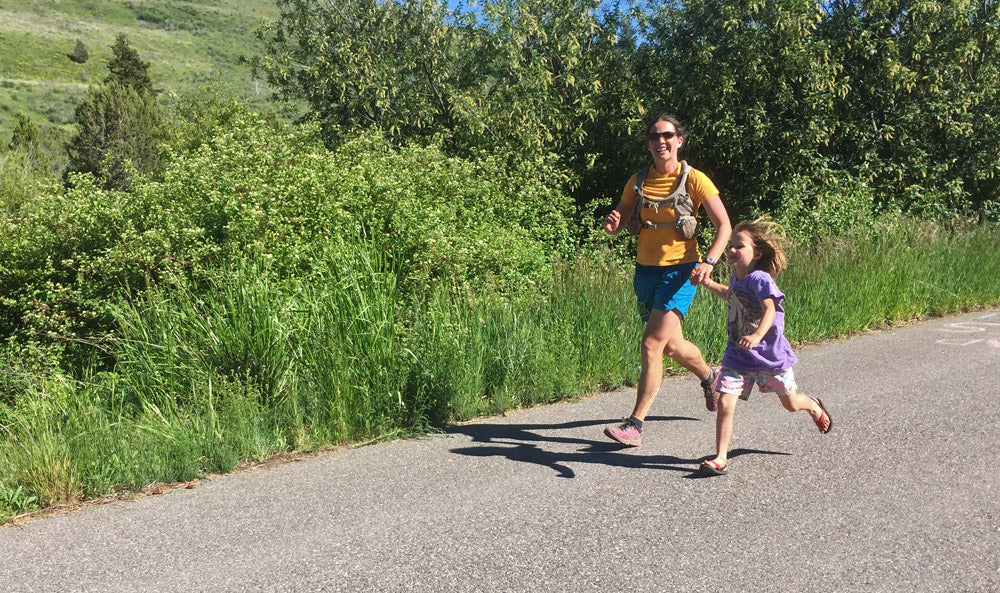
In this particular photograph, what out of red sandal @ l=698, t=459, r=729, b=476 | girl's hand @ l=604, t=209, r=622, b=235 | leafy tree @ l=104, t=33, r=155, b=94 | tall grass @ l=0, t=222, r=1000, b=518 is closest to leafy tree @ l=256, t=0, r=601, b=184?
tall grass @ l=0, t=222, r=1000, b=518

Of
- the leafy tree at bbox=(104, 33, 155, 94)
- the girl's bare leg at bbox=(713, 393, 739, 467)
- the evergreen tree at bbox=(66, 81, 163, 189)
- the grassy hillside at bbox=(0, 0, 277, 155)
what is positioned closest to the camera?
the girl's bare leg at bbox=(713, 393, 739, 467)

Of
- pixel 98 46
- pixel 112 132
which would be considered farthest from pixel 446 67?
pixel 98 46

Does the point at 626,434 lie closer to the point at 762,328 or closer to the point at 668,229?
the point at 762,328

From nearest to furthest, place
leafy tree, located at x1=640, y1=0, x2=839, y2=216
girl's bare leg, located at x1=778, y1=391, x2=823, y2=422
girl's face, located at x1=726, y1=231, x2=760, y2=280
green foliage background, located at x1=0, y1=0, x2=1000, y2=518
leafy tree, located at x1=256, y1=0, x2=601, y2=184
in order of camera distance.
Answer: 1. girl's face, located at x1=726, y1=231, x2=760, y2=280
2. girl's bare leg, located at x1=778, y1=391, x2=823, y2=422
3. green foliage background, located at x1=0, y1=0, x2=1000, y2=518
4. leafy tree, located at x1=640, y1=0, x2=839, y2=216
5. leafy tree, located at x1=256, y1=0, x2=601, y2=184

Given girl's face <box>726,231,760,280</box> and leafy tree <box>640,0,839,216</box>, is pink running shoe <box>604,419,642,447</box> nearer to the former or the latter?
girl's face <box>726,231,760,280</box>

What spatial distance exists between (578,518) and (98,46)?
10445 cm

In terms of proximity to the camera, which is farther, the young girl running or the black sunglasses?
the black sunglasses

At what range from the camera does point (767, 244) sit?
4488 millimetres

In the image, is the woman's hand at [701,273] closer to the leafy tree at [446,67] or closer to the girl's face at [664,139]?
the girl's face at [664,139]

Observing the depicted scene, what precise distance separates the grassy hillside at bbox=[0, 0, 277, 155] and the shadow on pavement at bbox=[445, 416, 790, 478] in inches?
1804

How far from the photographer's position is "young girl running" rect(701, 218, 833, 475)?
4.38 metres

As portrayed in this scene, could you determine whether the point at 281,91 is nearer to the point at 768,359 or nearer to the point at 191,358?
the point at 191,358

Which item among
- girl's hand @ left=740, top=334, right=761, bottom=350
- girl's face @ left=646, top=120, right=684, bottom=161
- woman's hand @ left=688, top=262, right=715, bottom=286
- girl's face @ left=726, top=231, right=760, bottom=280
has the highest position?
girl's face @ left=646, top=120, right=684, bottom=161

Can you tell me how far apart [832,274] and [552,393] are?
14.2 feet
